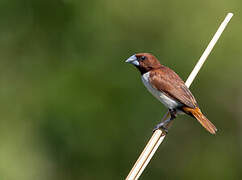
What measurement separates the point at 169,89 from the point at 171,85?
0.04 metres

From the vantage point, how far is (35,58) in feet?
21.5

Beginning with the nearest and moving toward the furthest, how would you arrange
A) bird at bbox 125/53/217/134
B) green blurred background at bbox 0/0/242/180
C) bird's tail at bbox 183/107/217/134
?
bird's tail at bbox 183/107/217/134
bird at bbox 125/53/217/134
green blurred background at bbox 0/0/242/180

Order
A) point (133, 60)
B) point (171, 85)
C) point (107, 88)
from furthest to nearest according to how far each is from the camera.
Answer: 1. point (107, 88)
2. point (133, 60)
3. point (171, 85)

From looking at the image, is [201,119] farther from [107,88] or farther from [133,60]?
[107,88]

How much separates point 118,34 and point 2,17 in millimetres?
1151

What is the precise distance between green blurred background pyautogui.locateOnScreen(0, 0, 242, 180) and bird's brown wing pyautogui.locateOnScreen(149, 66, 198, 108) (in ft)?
3.47

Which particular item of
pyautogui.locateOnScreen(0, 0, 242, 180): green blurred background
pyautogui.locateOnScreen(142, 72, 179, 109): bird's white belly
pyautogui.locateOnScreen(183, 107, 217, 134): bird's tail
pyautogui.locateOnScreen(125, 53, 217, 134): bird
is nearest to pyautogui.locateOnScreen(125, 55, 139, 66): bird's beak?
pyautogui.locateOnScreen(125, 53, 217, 134): bird

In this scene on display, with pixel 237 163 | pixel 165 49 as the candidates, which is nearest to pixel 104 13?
pixel 165 49

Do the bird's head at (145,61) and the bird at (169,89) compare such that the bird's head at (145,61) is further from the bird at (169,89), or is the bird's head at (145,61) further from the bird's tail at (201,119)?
Result: the bird's tail at (201,119)

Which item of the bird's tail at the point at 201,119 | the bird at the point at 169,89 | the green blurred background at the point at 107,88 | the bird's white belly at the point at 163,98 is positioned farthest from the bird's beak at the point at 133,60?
the green blurred background at the point at 107,88

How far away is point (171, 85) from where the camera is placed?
525 cm

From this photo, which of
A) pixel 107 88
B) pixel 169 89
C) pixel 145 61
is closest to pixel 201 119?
pixel 169 89

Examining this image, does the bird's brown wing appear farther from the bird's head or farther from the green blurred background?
the green blurred background

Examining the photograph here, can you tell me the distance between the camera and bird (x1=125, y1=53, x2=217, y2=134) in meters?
5.13
